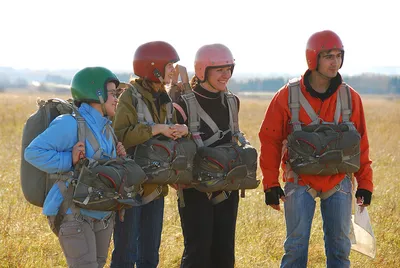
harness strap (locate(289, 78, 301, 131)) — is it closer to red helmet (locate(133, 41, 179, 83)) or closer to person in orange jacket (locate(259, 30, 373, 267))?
person in orange jacket (locate(259, 30, 373, 267))

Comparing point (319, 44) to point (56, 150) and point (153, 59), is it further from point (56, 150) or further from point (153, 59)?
point (56, 150)

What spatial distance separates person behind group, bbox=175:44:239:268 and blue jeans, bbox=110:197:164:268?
0.29 meters

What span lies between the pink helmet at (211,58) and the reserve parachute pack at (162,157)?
0.71 meters

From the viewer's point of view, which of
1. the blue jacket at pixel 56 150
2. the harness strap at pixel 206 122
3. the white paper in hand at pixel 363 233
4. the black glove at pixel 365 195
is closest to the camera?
the blue jacket at pixel 56 150

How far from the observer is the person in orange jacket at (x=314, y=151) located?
567 cm

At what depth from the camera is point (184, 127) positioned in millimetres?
5539

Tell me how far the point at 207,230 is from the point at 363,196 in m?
1.54

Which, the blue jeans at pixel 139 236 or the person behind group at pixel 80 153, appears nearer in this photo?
the person behind group at pixel 80 153

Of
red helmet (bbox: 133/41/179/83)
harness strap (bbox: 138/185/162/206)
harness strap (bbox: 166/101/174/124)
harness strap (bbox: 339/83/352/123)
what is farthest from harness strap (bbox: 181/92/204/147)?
harness strap (bbox: 339/83/352/123)

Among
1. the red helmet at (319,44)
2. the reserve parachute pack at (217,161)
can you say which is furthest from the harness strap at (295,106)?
the reserve parachute pack at (217,161)

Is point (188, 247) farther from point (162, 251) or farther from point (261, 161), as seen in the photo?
point (162, 251)

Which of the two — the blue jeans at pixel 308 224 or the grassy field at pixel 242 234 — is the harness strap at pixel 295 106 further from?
the grassy field at pixel 242 234

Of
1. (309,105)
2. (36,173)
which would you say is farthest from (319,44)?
(36,173)

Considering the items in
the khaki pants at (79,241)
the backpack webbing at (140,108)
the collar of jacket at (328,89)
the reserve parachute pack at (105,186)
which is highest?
the collar of jacket at (328,89)
